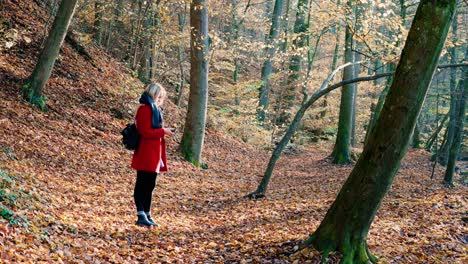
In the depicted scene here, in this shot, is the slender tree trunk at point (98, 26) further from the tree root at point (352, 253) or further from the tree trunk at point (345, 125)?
the tree root at point (352, 253)

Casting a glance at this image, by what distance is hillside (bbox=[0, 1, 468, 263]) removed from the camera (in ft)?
16.4

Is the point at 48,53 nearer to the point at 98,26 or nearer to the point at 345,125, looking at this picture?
the point at 98,26

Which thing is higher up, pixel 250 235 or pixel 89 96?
pixel 89 96

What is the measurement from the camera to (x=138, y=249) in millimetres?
5176

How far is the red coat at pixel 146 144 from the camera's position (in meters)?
5.80

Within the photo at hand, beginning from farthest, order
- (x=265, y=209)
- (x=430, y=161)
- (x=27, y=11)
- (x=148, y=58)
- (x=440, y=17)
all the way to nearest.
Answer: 1. (x=430, y=161)
2. (x=148, y=58)
3. (x=27, y=11)
4. (x=265, y=209)
5. (x=440, y=17)

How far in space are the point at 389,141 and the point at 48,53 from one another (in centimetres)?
863

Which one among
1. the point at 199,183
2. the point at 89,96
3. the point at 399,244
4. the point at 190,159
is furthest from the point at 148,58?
the point at 399,244

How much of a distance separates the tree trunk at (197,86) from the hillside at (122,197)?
509 mm

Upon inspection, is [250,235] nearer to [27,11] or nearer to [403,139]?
[403,139]

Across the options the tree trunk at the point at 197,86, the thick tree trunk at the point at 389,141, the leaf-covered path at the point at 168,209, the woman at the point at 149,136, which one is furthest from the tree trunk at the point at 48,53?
the thick tree trunk at the point at 389,141

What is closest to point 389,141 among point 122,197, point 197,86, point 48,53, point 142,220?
point 142,220

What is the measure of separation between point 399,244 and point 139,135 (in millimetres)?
3975

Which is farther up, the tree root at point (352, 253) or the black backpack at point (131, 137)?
the black backpack at point (131, 137)
